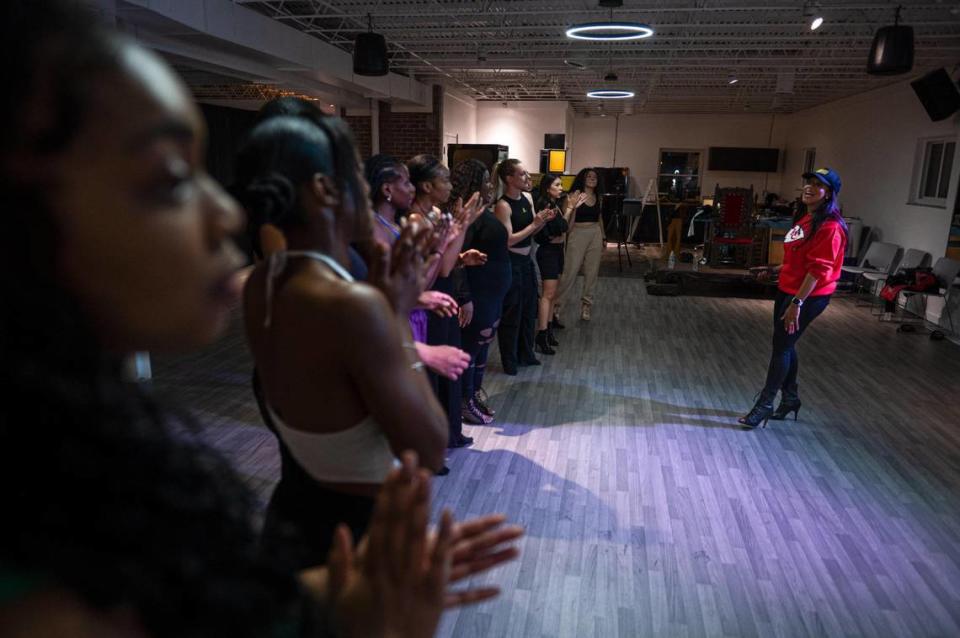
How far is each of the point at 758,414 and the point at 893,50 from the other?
10.6 ft

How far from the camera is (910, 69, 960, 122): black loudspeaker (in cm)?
678

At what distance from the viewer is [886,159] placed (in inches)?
349

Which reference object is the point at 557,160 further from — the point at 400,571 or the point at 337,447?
the point at 400,571

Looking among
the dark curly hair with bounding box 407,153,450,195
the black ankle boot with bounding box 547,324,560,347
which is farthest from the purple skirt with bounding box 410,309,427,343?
the black ankle boot with bounding box 547,324,560,347

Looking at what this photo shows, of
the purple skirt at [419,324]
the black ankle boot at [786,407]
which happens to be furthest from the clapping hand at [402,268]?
the black ankle boot at [786,407]

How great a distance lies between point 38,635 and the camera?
0.42 m

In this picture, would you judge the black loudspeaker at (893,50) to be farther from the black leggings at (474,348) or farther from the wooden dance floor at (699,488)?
the black leggings at (474,348)

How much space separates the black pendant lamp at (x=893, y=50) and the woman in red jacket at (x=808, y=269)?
2100 millimetres

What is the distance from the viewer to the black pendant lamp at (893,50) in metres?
4.79

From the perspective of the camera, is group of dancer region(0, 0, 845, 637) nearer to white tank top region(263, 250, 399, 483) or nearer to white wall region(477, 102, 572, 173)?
white tank top region(263, 250, 399, 483)

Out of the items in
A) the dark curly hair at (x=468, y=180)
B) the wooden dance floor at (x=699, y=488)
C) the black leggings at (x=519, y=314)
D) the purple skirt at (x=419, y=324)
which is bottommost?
the wooden dance floor at (x=699, y=488)

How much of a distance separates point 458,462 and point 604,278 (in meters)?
6.31

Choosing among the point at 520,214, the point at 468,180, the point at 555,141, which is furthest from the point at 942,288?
the point at 555,141

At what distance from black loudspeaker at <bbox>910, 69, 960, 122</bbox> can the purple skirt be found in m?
7.13
